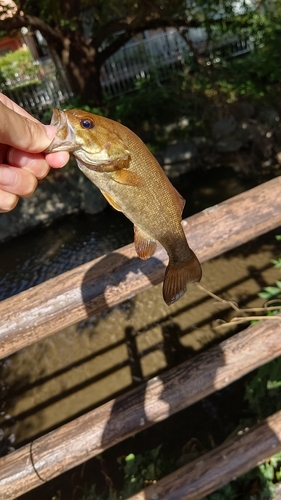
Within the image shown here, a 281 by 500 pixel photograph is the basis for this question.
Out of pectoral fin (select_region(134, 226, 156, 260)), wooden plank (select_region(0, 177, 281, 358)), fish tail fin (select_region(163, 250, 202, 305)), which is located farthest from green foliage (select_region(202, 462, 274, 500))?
pectoral fin (select_region(134, 226, 156, 260))

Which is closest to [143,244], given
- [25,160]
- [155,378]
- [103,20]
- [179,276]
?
[179,276]

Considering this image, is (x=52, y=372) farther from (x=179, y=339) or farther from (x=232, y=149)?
(x=232, y=149)

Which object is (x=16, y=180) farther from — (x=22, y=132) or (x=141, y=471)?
(x=141, y=471)

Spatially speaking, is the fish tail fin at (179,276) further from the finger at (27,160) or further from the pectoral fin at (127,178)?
the finger at (27,160)

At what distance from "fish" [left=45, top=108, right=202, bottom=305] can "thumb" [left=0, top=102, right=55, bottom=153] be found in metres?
0.12

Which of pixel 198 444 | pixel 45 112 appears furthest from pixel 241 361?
pixel 45 112

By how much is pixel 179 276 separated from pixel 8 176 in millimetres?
712

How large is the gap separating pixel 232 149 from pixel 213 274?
4531 mm

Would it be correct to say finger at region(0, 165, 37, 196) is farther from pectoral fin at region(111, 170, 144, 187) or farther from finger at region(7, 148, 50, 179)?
pectoral fin at region(111, 170, 144, 187)

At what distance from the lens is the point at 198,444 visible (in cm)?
362

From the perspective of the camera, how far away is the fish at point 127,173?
115 cm

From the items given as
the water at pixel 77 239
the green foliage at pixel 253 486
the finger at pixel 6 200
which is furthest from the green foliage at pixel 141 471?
the water at pixel 77 239

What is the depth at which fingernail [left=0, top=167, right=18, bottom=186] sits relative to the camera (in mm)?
1403

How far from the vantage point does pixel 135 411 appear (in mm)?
1905
